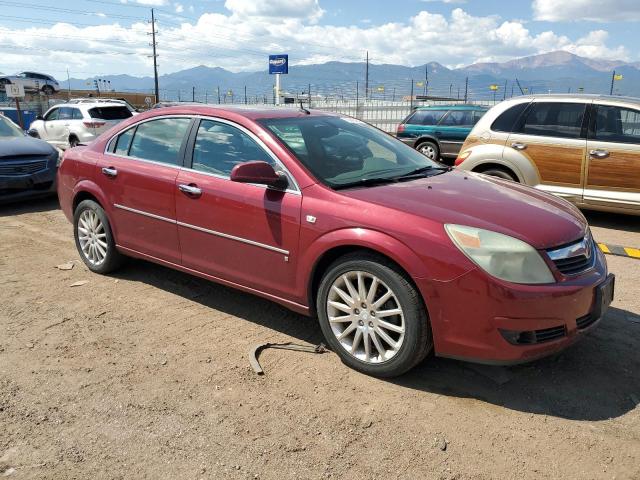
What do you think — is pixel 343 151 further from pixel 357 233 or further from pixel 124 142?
pixel 124 142

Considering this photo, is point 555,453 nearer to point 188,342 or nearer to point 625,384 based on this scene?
point 625,384

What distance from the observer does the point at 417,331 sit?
3.03 metres

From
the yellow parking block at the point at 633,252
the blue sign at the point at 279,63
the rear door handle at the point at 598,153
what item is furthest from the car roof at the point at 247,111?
the blue sign at the point at 279,63

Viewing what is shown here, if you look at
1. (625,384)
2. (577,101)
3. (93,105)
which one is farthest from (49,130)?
(625,384)

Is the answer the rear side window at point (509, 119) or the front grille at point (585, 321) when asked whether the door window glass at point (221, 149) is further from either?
the rear side window at point (509, 119)

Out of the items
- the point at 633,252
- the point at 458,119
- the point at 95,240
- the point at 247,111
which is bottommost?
the point at 633,252

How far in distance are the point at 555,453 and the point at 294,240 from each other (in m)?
1.85

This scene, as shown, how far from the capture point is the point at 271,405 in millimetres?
3039

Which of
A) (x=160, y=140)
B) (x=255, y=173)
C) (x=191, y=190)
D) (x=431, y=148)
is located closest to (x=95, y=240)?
(x=160, y=140)

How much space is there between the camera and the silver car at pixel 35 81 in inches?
1511

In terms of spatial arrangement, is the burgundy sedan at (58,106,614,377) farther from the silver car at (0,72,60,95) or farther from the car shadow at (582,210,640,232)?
the silver car at (0,72,60,95)

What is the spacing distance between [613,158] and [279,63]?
86.4 feet

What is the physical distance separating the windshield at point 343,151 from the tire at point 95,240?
1.99 meters

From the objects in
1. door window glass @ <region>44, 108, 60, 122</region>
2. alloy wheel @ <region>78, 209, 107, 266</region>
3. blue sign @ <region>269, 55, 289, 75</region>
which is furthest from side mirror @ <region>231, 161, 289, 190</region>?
blue sign @ <region>269, 55, 289, 75</region>
